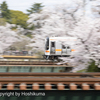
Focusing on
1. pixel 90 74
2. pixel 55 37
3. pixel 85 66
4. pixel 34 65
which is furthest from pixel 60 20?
pixel 90 74

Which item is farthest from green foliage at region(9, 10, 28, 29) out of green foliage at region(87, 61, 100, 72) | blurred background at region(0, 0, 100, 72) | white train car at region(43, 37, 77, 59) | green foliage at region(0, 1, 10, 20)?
green foliage at region(87, 61, 100, 72)

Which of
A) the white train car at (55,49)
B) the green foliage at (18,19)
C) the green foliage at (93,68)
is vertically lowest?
the green foliage at (93,68)

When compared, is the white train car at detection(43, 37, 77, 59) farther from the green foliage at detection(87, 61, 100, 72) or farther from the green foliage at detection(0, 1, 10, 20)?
the green foliage at detection(0, 1, 10, 20)

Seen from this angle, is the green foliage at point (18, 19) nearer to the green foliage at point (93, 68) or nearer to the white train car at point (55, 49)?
the white train car at point (55, 49)

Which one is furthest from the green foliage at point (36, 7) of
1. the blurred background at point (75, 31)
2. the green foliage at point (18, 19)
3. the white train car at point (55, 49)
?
the white train car at point (55, 49)

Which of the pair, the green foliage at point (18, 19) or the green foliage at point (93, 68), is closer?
the green foliage at point (93, 68)

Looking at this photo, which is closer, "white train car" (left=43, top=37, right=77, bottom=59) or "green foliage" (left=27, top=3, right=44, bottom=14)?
"white train car" (left=43, top=37, right=77, bottom=59)

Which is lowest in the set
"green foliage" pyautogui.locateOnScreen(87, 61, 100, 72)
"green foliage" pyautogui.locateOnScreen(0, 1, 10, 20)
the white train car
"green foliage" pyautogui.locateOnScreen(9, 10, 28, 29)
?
"green foliage" pyautogui.locateOnScreen(87, 61, 100, 72)

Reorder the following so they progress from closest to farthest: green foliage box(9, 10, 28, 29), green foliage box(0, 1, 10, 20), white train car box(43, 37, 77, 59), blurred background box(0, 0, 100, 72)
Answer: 1. blurred background box(0, 0, 100, 72)
2. white train car box(43, 37, 77, 59)
3. green foliage box(9, 10, 28, 29)
4. green foliage box(0, 1, 10, 20)

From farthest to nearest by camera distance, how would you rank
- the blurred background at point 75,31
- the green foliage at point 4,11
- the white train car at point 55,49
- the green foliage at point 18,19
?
1. the green foliage at point 4,11
2. the green foliage at point 18,19
3. the white train car at point 55,49
4. the blurred background at point 75,31

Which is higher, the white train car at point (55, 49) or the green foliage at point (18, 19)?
the green foliage at point (18, 19)

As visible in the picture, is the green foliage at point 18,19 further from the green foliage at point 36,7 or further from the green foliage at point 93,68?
the green foliage at point 93,68

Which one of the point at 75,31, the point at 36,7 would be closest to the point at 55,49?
the point at 75,31

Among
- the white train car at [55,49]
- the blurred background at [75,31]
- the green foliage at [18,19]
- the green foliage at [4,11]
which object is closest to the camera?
the blurred background at [75,31]
